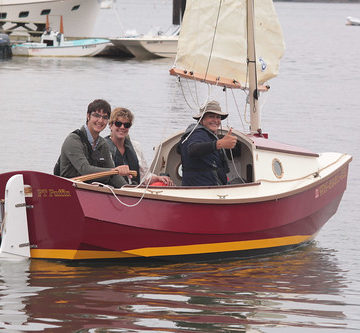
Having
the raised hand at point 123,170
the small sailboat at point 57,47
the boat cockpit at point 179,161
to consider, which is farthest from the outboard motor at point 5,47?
the raised hand at point 123,170

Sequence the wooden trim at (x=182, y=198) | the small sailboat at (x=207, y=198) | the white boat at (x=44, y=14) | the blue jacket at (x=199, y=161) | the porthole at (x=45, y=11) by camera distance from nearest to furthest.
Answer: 1. the wooden trim at (x=182, y=198)
2. the small sailboat at (x=207, y=198)
3. the blue jacket at (x=199, y=161)
4. the white boat at (x=44, y=14)
5. the porthole at (x=45, y=11)

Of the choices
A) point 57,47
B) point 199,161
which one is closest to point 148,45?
point 57,47

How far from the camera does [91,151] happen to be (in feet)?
36.1

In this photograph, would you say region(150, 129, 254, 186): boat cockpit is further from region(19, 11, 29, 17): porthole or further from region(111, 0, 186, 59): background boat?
region(19, 11, 29, 17): porthole

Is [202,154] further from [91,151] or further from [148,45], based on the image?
[148,45]

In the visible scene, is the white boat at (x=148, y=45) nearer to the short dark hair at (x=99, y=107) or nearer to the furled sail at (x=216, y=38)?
the furled sail at (x=216, y=38)

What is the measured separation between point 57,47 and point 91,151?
1530 inches

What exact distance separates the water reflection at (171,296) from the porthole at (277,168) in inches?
39.5

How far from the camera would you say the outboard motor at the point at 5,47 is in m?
48.0

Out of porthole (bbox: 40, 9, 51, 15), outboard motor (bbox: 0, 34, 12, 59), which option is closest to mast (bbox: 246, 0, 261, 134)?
outboard motor (bbox: 0, 34, 12, 59)

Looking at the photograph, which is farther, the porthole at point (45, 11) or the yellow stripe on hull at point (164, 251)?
the porthole at point (45, 11)

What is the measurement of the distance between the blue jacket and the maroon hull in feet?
1.79

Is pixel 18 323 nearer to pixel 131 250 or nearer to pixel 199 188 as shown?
pixel 131 250

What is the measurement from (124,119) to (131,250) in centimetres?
141
